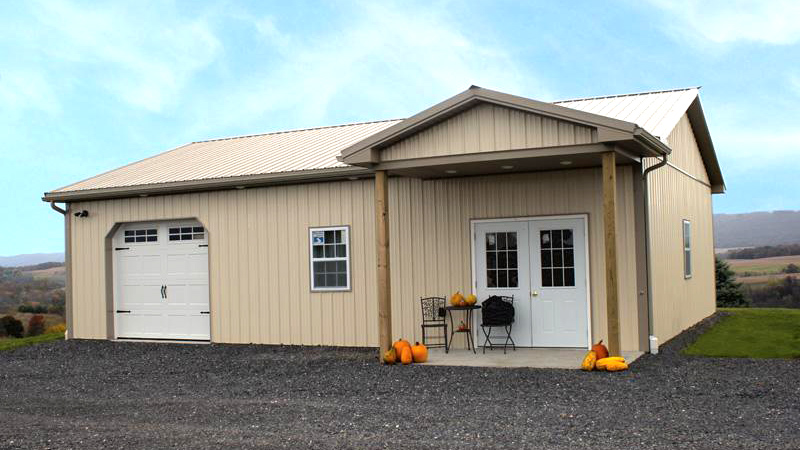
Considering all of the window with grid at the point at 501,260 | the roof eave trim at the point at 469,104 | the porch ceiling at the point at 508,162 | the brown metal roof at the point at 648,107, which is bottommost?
the window with grid at the point at 501,260

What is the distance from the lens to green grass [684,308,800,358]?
12.4 m

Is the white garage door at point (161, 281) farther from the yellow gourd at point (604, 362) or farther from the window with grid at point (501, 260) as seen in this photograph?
the yellow gourd at point (604, 362)

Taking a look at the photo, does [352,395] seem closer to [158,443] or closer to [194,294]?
[158,443]

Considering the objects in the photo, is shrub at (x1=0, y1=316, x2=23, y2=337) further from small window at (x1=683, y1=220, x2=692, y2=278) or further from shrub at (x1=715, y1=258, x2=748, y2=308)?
shrub at (x1=715, y1=258, x2=748, y2=308)

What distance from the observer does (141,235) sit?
51.8ft

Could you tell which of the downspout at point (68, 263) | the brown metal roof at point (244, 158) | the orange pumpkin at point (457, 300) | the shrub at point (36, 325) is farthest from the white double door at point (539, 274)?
the shrub at point (36, 325)

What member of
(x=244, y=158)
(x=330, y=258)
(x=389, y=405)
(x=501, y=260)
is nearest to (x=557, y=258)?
(x=501, y=260)

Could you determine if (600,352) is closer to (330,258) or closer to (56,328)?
(330,258)

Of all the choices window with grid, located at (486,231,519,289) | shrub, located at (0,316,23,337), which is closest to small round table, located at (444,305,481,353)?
window with grid, located at (486,231,519,289)

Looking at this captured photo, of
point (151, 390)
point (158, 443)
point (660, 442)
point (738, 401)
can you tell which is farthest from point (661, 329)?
point (158, 443)

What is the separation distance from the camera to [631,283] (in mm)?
11938

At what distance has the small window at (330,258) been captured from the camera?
13852 millimetres

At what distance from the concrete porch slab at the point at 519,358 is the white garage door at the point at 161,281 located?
478cm

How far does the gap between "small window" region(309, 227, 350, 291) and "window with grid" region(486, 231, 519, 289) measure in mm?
2354
